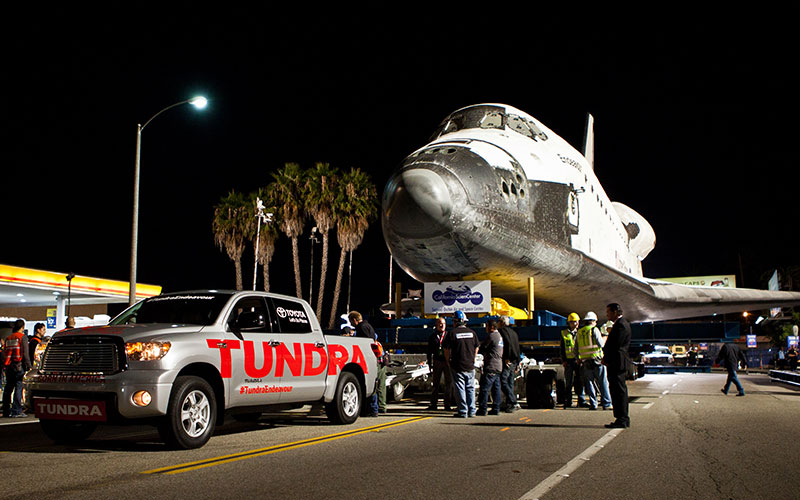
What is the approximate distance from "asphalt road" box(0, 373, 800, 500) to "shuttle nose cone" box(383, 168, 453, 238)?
12.2ft

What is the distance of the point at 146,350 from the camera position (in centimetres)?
746

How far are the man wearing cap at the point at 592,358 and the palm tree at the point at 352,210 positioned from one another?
35.7 metres

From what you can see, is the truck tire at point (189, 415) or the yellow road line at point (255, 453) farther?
the truck tire at point (189, 415)

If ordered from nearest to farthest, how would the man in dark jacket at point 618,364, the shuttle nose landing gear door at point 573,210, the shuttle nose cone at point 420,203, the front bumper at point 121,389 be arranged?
the front bumper at point 121,389
the man in dark jacket at point 618,364
the shuttle nose cone at point 420,203
the shuttle nose landing gear door at point 573,210

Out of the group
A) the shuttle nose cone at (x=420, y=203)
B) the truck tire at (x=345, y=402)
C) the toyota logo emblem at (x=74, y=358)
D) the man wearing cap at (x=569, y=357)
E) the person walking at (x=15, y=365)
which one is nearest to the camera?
the toyota logo emblem at (x=74, y=358)

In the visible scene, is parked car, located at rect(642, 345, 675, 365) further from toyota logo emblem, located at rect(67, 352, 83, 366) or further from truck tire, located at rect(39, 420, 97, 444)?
toyota logo emblem, located at rect(67, 352, 83, 366)

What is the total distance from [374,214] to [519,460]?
1702 inches

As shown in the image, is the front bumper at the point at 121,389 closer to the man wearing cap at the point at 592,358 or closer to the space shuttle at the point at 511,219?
the space shuttle at the point at 511,219

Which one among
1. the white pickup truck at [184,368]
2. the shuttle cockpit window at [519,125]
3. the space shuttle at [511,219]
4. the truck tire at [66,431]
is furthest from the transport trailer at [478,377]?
the truck tire at [66,431]

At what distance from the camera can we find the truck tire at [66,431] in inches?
314

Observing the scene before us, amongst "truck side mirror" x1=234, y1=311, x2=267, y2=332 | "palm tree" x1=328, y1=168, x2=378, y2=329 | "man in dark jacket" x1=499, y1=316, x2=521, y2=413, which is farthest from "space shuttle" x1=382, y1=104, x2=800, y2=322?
"palm tree" x1=328, y1=168, x2=378, y2=329

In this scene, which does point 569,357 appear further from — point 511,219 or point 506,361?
point 511,219

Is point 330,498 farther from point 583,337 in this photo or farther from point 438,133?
point 438,133

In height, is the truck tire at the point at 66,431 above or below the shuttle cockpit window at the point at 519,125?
below
